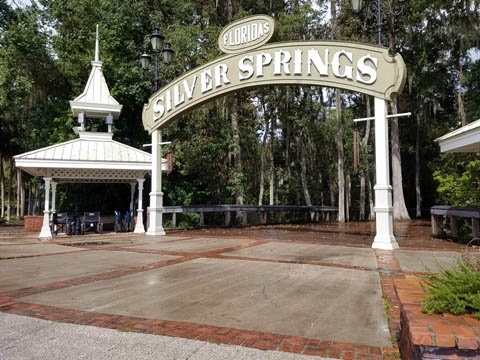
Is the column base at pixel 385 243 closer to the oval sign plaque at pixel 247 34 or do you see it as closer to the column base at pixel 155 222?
the oval sign plaque at pixel 247 34

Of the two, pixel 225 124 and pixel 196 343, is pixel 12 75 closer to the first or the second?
pixel 225 124

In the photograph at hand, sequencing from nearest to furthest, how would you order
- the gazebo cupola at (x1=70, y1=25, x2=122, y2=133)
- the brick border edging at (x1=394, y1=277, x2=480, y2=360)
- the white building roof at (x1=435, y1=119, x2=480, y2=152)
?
the brick border edging at (x1=394, y1=277, x2=480, y2=360) → the white building roof at (x1=435, y1=119, x2=480, y2=152) → the gazebo cupola at (x1=70, y1=25, x2=122, y2=133)

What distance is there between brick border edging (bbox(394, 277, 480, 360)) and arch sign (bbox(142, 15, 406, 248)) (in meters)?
7.28

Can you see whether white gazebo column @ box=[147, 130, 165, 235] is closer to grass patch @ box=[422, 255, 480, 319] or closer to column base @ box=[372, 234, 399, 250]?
column base @ box=[372, 234, 399, 250]

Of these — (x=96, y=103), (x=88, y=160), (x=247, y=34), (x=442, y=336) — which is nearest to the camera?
(x=442, y=336)

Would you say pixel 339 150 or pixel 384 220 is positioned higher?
pixel 339 150

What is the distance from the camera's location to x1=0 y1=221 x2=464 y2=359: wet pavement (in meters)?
3.58

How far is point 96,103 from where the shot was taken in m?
17.5

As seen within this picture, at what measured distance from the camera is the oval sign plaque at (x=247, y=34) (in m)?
11.7

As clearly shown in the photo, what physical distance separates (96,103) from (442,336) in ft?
58.1

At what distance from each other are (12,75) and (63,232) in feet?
38.4

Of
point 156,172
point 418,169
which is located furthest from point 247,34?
point 418,169

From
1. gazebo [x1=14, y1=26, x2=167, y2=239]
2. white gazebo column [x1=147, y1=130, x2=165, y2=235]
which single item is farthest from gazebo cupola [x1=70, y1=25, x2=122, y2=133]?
white gazebo column [x1=147, y1=130, x2=165, y2=235]

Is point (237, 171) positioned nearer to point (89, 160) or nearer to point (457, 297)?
point (89, 160)
